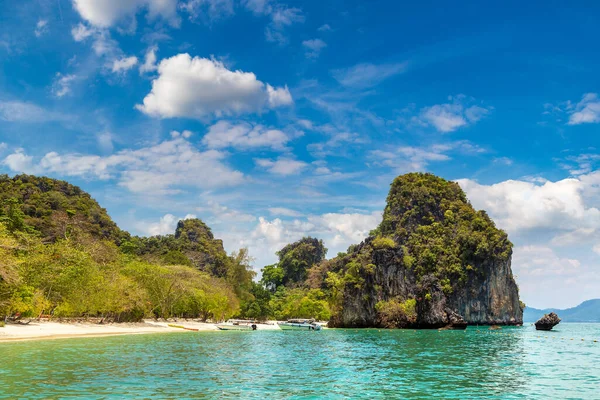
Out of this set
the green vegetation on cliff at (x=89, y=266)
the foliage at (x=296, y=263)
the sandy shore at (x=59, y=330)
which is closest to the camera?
the sandy shore at (x=59, y=330)

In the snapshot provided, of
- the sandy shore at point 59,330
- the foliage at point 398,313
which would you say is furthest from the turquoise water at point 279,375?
the foliage at point 398,313

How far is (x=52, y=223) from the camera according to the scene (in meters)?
90.8

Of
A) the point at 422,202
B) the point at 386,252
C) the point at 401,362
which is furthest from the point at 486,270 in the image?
the point at 401,362

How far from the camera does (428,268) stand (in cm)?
10925

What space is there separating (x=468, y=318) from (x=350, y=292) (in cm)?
3620

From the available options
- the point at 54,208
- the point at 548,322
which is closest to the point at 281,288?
the point at 54,208

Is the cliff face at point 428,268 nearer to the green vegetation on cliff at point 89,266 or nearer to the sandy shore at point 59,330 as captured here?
the green vegetation on cliff at point 89,266

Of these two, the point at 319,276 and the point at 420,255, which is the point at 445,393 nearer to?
the point at 420,255

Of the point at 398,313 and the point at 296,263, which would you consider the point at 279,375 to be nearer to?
the point at 398,313

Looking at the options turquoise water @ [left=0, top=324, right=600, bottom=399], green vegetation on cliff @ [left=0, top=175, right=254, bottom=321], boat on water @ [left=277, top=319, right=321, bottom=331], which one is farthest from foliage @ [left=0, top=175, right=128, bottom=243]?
turquoise water @ [left=0, top=324, right=600, bottom=399]

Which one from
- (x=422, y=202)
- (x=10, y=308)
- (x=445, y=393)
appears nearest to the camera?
(x=445, y=393)

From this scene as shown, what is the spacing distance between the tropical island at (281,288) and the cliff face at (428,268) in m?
0.27

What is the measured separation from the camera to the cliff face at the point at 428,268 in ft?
302

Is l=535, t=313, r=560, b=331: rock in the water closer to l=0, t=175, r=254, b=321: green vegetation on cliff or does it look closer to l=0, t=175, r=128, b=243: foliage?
l=0, t=175, r=254, b=321: green vegetation on cliff
